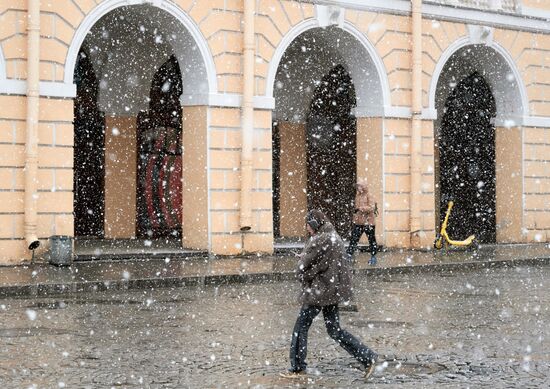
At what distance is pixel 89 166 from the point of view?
24531 millimetres

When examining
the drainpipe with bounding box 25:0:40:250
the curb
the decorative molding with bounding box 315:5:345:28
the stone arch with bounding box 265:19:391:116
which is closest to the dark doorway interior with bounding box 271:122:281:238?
the stone arch with bounding box 265:19:391:116

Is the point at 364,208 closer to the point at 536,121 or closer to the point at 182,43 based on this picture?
the point at 182,43

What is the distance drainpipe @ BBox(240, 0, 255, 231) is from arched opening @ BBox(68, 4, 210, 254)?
3237 millimetres

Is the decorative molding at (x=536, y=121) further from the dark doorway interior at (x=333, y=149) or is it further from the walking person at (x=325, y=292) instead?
the walking person at (x=325, y=292)

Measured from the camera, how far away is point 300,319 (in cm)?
845

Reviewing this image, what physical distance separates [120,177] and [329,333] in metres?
16.6

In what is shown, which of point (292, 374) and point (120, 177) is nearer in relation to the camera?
point (292, 374)

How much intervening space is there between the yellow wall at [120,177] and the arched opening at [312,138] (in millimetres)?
3685

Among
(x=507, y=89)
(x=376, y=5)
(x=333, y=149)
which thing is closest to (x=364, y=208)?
(x=376, y=5)

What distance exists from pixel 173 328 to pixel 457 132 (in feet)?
57.0

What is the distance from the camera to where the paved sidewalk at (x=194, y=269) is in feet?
48.9

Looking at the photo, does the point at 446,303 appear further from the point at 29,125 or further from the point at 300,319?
the point at 29,125

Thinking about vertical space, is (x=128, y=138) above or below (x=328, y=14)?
below

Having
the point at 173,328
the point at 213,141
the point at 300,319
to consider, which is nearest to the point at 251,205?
the point at 213,141
